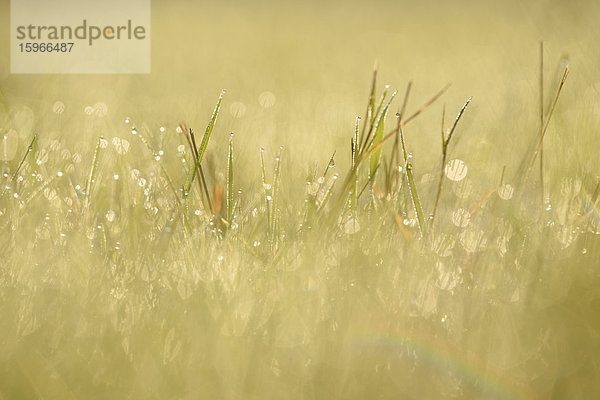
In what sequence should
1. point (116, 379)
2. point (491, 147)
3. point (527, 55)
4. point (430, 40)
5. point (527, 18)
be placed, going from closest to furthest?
1. point (116, 379)
2. point (491, 147)
3. point (527, 55)
4. point (527, 18)
5. point (430, 40)

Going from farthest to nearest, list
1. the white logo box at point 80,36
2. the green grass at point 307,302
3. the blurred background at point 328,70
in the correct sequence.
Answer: the white logo box at point 80,36
the blurred background at point 328,70
the green grass at point 307,302

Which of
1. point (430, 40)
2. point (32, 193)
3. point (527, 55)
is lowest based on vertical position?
point (32, 193)

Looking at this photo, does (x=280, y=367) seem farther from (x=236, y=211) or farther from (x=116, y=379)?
(x=236, y=211)

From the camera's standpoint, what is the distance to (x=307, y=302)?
868 millimetres

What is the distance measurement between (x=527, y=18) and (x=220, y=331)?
410 centimetres

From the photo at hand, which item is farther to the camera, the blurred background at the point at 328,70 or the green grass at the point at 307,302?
the blurred background at the point at 328,70

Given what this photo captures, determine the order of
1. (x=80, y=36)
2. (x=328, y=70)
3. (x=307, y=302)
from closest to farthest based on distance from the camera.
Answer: (x=307, y=302) → (x=328, y=70) → (x=80, y=36)

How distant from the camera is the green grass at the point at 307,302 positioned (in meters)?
0.78

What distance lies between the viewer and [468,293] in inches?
34.8

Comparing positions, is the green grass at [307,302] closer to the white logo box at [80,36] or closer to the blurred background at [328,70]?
the blurred background at [328,70]

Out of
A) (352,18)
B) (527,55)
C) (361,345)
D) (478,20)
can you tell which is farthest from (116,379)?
(352,18)

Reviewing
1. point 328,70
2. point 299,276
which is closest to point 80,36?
point 328,70

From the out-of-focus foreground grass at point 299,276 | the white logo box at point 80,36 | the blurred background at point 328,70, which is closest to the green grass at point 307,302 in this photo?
the out-of-focus foreground grass at point 299,276

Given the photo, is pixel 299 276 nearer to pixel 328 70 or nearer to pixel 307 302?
pixel 307 302
